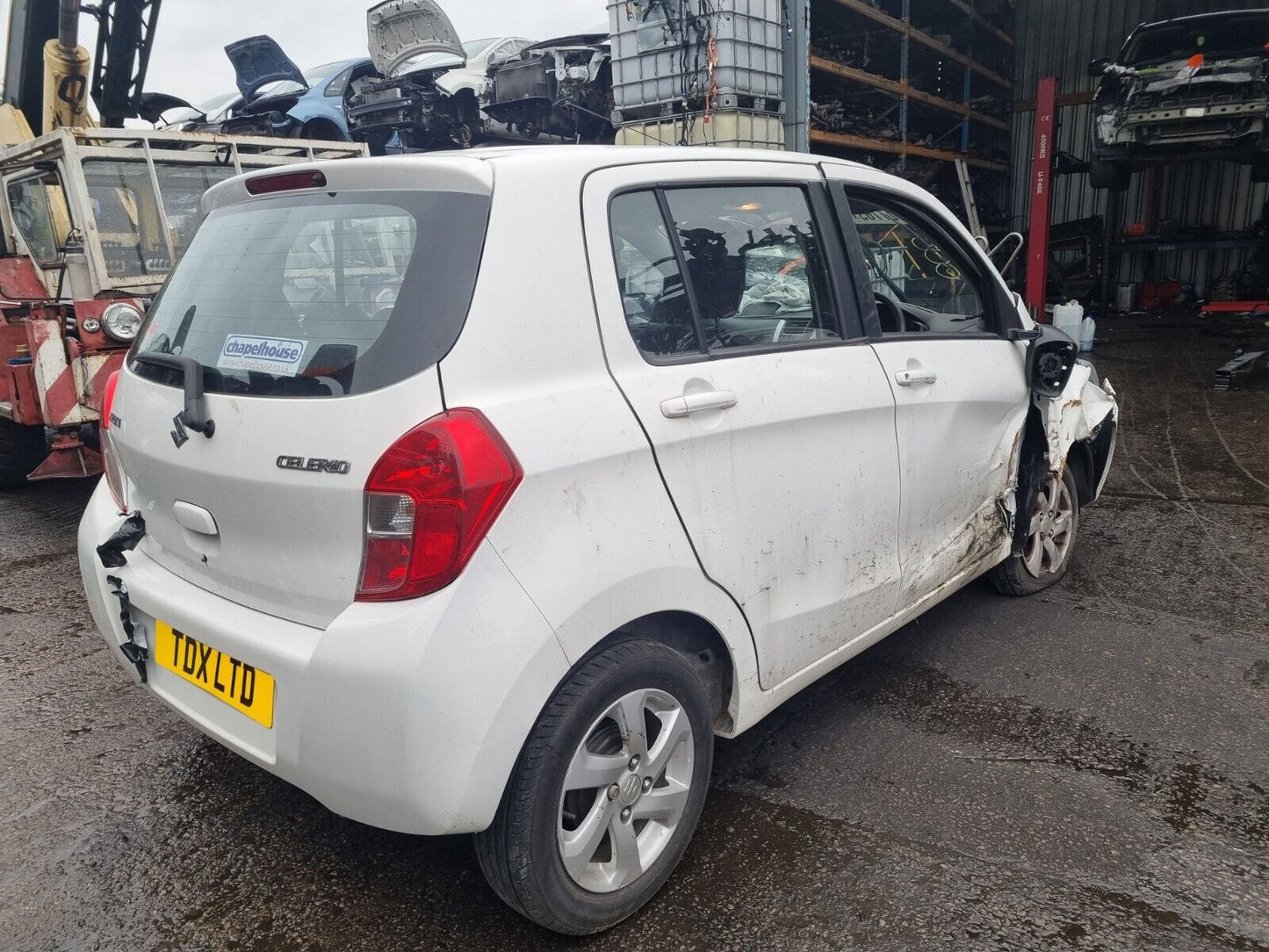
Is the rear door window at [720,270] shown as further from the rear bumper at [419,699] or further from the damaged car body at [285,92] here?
the damaged car body at [285,92]

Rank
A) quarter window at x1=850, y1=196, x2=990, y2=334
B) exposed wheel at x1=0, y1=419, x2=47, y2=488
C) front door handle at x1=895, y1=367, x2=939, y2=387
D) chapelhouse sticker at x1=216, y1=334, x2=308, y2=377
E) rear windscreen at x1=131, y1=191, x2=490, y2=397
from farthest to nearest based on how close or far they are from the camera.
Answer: exposed wheel at x1=0, y1=419, x2=47, y2=488 → quarter window at x1=850, y1=196, x2=990, y2=334 → front door handle at x1=895, y1=367, x2=939, y2=387 → chapelhouse sticker at x1=216, y1=334, x2=308, y2=377 → rear windscreen at x1=131, y1=191, x2=490, y2=397

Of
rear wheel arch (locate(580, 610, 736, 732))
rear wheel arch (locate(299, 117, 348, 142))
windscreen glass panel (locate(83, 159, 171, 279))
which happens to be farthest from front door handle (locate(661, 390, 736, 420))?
rear wheel arch (locate(299, 117, 348, 142))

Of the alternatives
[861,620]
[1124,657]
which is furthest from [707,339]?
[1124,657]

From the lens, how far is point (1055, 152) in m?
12.8

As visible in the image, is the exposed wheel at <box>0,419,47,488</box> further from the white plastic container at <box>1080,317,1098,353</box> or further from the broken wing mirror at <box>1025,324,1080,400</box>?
the white plastic container at <box>1080,317,1098,353</box>

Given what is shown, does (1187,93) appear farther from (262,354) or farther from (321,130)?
(262,354)

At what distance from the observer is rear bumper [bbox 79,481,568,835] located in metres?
1.62

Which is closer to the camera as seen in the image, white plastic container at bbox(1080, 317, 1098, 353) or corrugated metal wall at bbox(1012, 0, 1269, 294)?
white plastic container at bbox(1080, 317, 1098, 353)

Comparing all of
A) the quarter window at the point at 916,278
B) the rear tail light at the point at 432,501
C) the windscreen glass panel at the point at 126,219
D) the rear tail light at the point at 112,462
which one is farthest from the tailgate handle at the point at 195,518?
the windscreen glass panel at the point at 126,219

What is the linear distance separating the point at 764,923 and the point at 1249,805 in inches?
52.5

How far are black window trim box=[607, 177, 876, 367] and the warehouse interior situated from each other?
29.6 ft

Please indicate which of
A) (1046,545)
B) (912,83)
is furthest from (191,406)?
(912,83)

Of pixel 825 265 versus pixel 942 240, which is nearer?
pixel 825 265

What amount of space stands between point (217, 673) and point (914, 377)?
1947 mm
